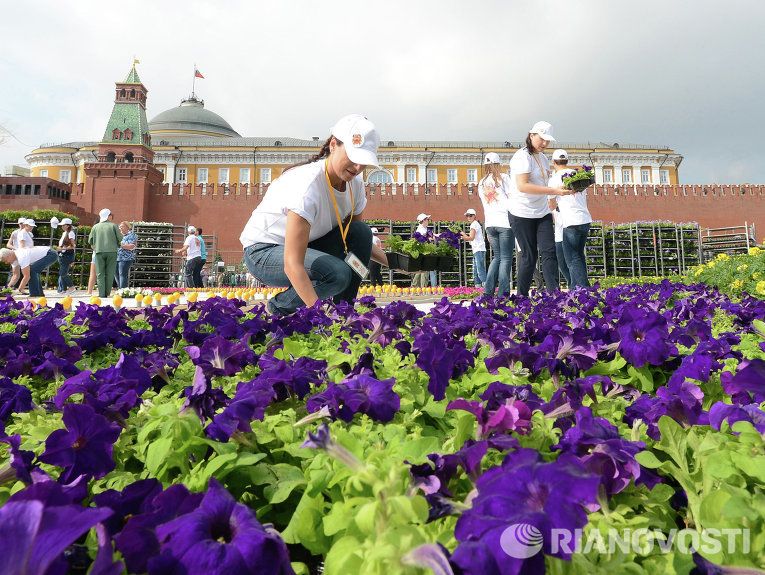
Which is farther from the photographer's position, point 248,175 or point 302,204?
point 248,175

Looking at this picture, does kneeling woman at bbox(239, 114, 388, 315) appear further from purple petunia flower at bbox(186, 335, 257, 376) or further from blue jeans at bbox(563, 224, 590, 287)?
blue jeans at bbox(563, 224, 590, 287)

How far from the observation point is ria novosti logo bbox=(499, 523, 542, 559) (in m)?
0.44

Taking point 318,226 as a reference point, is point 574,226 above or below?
above

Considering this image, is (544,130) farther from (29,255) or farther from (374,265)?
(29,255)

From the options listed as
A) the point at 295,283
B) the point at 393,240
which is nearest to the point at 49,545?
the point at 295,283

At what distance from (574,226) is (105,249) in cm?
757

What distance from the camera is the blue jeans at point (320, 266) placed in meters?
3.26

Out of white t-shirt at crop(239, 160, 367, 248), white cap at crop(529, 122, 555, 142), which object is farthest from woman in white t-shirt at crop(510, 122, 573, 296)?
white t-shirt at crop(239, 160, 367, 248)

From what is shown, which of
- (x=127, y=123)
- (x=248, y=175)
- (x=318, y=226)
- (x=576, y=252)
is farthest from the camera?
(x=248, y=175)

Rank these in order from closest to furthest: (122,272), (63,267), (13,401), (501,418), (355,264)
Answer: (501,418) < (13,401) < (355,264) < (122,272) < (63,267)

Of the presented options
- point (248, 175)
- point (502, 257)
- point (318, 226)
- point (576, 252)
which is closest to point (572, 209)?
point (576, 252)

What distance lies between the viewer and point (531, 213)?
476cm

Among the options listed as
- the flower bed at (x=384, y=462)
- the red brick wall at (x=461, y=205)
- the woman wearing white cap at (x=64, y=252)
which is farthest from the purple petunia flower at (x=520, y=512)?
the red brick wall at (x=461, y=205)

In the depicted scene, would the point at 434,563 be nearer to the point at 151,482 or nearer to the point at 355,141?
the point at 151,482
